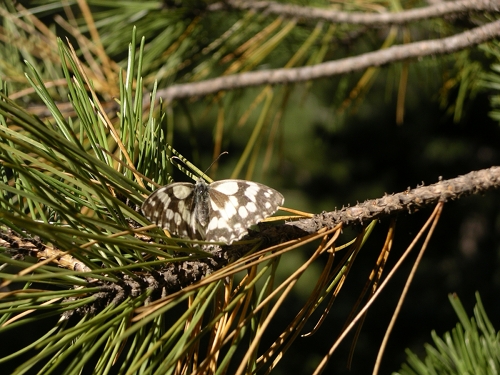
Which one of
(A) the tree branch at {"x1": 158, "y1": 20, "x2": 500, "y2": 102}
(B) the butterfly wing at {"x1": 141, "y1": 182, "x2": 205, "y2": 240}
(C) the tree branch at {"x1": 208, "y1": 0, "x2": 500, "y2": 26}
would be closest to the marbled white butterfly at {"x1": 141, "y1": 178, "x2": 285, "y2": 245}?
(B) the butterfly wing at {"x1": 141, "y1": 182, "x2": 205, "y2": 240}

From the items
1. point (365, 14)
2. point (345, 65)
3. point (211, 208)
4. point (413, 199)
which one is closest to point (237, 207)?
point (211, 208)

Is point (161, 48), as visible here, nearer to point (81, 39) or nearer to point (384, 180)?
point (81, 39)

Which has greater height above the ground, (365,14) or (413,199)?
(365,14)

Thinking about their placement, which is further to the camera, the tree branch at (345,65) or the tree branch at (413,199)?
the tree branch at (345,65)

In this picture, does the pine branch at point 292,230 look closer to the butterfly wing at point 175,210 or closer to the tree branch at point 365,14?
the butterfly wing at point 175,210

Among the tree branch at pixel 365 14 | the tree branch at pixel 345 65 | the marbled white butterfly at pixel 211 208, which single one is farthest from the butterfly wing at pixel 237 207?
the tree branch at pixel 365 14

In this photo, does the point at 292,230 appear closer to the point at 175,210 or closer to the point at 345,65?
the point at 175,210

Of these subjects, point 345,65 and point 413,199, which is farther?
point 345,65
